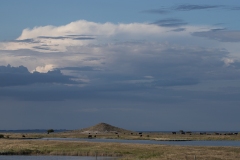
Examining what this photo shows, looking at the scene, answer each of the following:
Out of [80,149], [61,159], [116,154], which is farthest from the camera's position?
→ [80,149]

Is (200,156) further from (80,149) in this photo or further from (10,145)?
(10,145)

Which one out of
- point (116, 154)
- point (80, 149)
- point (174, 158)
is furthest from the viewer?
point (80, 149)

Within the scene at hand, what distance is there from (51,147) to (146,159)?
92.0 ft

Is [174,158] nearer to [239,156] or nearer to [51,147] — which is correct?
[239,156]

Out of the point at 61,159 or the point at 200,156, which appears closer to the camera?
the point at 200,156

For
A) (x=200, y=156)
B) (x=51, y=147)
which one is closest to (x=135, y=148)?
(x=51, y=147)

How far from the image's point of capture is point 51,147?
3194 inches

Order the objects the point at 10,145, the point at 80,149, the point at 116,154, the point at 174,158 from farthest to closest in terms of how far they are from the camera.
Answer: the point at 10,145, the point at 80,149, the point at 116,154, the point at 174,158

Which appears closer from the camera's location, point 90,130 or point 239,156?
point 239,156

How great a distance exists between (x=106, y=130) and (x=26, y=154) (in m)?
123

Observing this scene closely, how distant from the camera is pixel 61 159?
64750 millimetres

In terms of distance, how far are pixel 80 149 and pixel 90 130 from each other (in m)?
120

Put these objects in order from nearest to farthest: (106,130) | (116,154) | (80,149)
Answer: (116,154), (80,149), (106,130)

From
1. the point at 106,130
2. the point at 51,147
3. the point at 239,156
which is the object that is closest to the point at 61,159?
the point at 51,147
